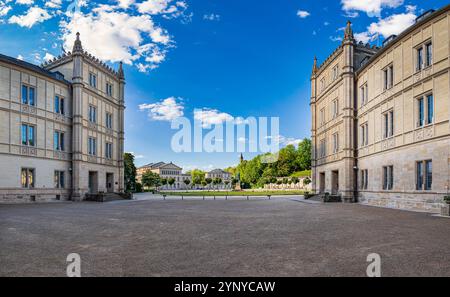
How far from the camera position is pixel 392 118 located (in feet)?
84.5

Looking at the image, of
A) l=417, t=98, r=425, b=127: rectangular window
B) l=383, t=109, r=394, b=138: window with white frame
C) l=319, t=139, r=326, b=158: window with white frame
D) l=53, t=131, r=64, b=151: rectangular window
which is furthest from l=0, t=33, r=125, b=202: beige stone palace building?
l=417, t=98, r=425, b=127: rectangular window

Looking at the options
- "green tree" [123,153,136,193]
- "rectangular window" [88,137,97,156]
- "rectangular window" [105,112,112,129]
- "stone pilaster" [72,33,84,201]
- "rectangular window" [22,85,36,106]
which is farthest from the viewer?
"green tree" [123,153,136,193]

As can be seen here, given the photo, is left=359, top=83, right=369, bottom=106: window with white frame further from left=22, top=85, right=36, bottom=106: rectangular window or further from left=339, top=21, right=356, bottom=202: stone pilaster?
left=22, top=85, right=36, bottom=106: rectangular window

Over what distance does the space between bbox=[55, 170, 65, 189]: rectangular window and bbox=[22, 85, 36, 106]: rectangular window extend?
7.81 meters

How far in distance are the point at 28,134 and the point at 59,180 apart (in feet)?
20.0

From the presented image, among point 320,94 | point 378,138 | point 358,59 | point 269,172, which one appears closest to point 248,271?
point 378,138

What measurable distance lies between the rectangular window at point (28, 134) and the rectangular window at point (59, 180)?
445cm

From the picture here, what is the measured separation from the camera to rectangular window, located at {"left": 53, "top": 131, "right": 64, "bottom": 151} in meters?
32.9

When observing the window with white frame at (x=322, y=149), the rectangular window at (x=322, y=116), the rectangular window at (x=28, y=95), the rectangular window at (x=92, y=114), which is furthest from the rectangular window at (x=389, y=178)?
the rectangular window at (x=28, y=95)

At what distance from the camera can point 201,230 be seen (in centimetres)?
1205

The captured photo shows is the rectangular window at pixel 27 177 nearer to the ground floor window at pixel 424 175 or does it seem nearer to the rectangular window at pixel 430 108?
the ground floor window at pixel 424 175

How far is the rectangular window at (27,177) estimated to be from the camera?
29.1 metres
